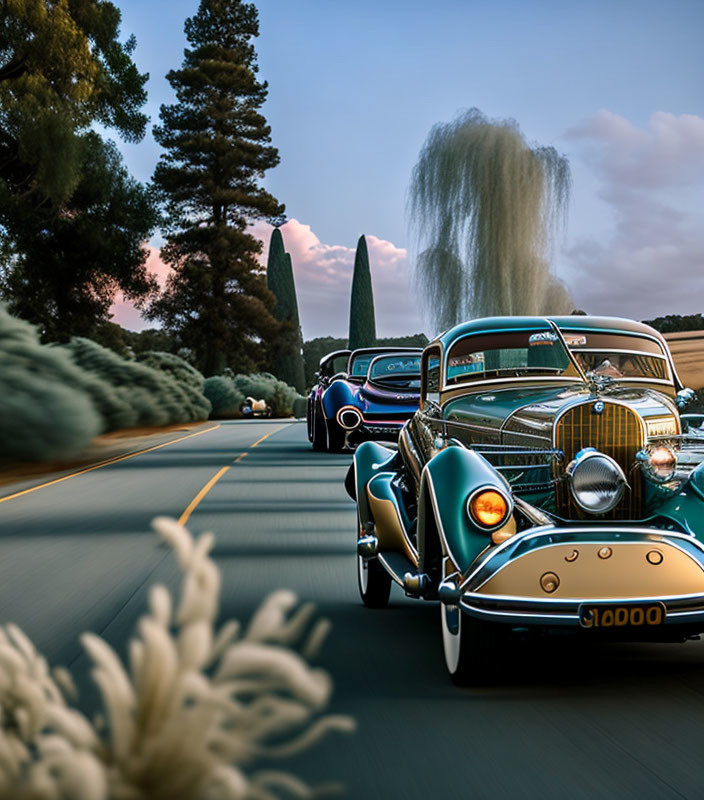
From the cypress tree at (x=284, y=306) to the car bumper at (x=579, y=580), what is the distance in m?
66.0

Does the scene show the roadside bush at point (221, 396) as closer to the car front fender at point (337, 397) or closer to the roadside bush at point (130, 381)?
the roadside bush at point (130, 381)

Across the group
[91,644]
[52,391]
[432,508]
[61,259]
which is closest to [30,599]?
[432,508]

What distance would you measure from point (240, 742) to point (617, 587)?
353cm

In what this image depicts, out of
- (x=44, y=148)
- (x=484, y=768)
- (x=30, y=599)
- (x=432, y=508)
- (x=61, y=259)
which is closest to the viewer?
(x=484, y=768)

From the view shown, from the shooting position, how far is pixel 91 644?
1.51 metres

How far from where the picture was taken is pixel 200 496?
43.8ft

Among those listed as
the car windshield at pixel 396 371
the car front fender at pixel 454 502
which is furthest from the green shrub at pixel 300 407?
the car front fender at pixel 454 502

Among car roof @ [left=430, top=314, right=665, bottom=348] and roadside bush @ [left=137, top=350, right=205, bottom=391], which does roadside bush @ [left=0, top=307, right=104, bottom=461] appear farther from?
roadside bush @ [left=137, top=350, right=205, bottom=391]

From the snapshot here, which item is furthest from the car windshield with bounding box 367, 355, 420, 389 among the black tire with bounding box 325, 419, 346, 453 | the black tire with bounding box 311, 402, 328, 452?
the black tire with bounding box 311, 402, 328, 452

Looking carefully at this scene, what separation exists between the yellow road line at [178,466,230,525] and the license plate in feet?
21.0

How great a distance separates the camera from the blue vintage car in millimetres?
18531

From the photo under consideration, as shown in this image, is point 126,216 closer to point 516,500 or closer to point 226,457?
point 226,457

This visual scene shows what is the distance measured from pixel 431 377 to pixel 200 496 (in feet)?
21.0

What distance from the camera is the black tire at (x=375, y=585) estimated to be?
681 cm
